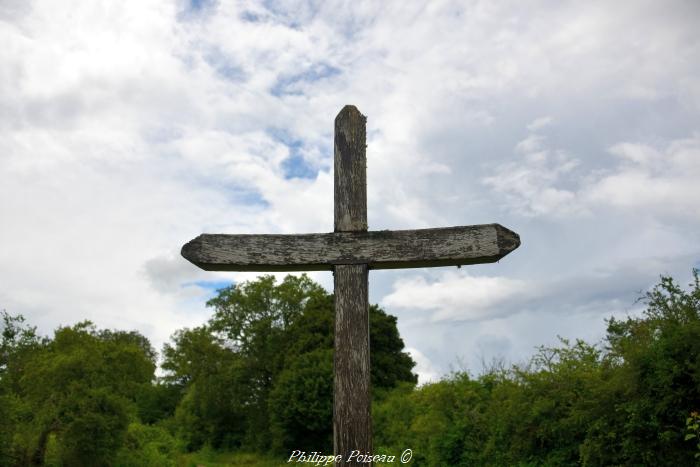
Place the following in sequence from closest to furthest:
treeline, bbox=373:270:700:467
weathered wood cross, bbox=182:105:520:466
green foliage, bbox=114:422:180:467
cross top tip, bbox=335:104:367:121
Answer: weathered wood cross, bbox=182:105:520:466 < cross top tip, bbox=335:104:367:121 < treeline, bbox=373:270:700:467 < green foliage, bbox=114:422:180:467

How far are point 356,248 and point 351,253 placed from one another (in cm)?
6

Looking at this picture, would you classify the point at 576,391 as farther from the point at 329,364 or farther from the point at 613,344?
the point at 329,364

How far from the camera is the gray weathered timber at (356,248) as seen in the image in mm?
5141

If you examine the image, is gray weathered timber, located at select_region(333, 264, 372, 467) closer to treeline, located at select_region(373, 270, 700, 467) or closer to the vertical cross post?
the vertical cross post

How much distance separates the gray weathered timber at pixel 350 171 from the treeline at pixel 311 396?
4.80 m

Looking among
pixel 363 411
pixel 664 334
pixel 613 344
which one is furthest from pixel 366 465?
pixel 613 344

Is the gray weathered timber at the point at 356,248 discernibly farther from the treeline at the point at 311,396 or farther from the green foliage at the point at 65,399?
the green foliage at the point at 65,399

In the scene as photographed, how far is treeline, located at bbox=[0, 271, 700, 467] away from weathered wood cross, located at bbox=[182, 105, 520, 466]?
394 cm

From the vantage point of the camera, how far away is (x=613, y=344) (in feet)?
36.6

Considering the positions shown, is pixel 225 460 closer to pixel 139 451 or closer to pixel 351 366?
pixel 139 451

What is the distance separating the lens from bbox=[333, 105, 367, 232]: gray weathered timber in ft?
17.4

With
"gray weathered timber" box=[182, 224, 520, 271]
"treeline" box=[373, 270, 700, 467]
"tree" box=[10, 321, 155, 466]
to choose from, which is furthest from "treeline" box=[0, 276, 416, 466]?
"gray weathered timber" box=[182, 224, 520, 271]

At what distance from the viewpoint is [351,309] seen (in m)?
5.04

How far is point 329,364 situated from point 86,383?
34.1ft
